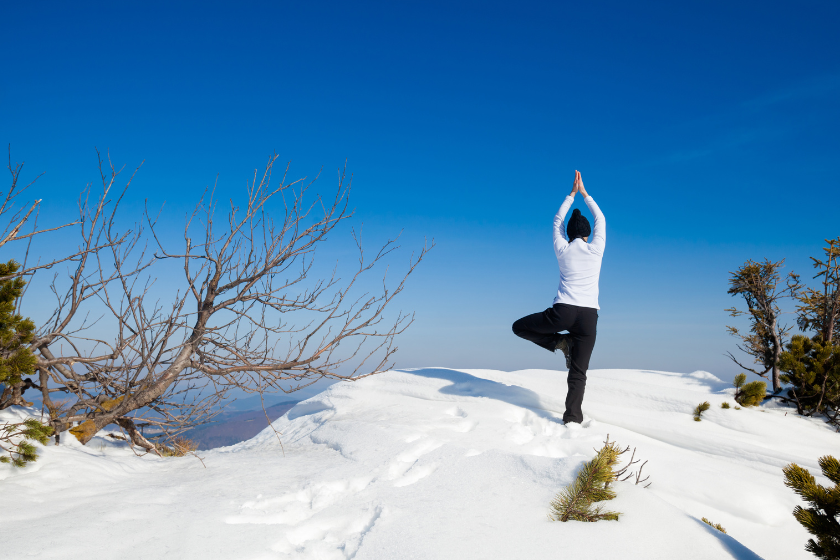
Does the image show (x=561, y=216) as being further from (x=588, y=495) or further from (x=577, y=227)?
(x=588, y=495)

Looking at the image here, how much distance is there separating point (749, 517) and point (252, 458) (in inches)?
160

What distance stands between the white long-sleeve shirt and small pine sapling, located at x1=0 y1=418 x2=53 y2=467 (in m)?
4.71

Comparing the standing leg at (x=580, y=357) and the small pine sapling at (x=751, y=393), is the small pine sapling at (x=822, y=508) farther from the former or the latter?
the small pine sapling at (x=751, y=393)

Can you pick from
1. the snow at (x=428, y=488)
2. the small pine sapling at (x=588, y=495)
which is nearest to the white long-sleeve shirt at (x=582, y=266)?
the snow at (x=428, y=488)

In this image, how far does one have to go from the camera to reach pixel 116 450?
4.79 m

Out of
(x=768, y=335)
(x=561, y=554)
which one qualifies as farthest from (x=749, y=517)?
(x=768, y=335)

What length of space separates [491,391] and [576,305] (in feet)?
5.58

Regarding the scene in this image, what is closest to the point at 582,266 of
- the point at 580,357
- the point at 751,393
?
the point at 580,357

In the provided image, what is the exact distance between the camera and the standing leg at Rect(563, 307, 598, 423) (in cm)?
459

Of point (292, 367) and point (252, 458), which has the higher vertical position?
point (292, 367)

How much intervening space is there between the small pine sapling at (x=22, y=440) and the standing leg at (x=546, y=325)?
14.4 feet

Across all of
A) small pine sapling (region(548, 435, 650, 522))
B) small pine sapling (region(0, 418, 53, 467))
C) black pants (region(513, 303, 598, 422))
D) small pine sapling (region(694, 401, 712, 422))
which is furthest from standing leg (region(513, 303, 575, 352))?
small pine sapling (region(0, 418, 53, 467))

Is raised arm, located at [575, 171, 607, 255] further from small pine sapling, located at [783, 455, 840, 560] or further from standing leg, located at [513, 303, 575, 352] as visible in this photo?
small pine sapling, located at [783, 455, 840, 560]

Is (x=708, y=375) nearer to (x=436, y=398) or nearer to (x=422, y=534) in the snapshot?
(x=436, y=398)
